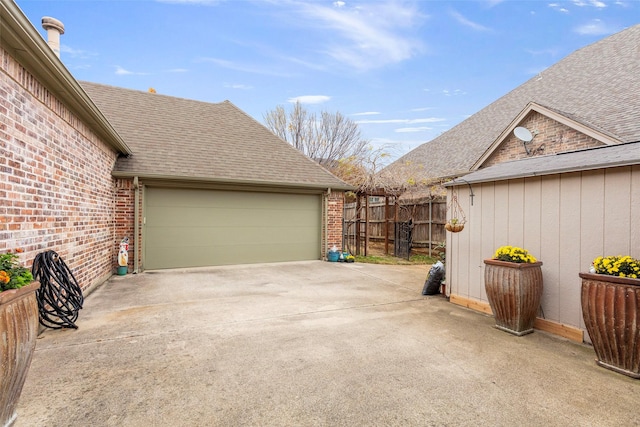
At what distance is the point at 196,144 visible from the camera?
945 centimetres

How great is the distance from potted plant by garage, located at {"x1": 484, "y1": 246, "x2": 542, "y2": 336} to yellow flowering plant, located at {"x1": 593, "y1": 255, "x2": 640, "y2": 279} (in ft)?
2.37

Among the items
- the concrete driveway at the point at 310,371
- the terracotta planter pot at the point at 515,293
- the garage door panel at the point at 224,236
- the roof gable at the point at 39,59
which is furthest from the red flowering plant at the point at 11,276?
the garage door panel at the point at 224,236

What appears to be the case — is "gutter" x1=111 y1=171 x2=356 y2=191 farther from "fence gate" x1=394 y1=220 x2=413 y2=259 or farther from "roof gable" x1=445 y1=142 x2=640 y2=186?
"roof gable" x1=445 y1=142 x2=640 y2=186

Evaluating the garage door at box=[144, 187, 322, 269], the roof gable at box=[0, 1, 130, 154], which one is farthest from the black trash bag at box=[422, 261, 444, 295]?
the roof gable at box=[0, 1, 130, 154]

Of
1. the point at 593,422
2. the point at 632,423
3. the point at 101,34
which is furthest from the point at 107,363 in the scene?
the point at 101,34

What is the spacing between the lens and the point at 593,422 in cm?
210

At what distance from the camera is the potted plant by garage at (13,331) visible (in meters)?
1.79

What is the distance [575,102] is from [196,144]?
11.4 m

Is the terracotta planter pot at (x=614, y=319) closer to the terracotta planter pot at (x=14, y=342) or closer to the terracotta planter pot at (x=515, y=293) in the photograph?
the terracotta planter pot at (x=515, y=293)

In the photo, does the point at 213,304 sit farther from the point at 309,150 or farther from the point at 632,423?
the point at 309,150

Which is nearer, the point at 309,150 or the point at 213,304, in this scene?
the point at 213,304

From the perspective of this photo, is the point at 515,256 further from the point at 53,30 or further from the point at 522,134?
the point at 53,30

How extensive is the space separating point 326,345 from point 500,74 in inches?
677

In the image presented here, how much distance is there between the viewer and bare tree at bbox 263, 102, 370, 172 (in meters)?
Result: 21.2
